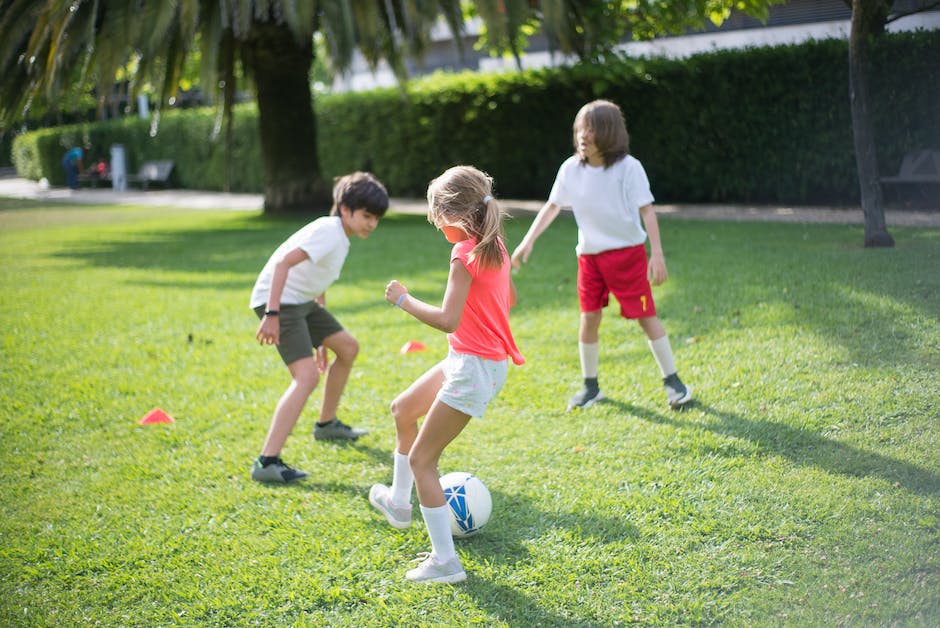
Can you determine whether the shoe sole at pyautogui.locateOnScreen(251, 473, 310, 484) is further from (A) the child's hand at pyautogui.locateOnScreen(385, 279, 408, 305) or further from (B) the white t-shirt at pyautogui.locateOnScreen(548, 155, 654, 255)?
(B) the white t-shirt at pyautogui.locateOnScreen(548, 155, 654, 255)

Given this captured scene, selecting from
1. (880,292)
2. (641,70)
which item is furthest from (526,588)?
(641,70)

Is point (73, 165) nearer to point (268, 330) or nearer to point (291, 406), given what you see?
point (291, 406)

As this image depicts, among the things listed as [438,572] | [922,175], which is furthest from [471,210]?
[922,175]

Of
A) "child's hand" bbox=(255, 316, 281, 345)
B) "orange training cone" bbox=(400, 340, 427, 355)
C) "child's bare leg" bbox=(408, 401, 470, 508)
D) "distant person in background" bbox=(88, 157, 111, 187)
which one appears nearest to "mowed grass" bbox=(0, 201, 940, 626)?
"orange training cone" bbox=(400, 340, 427, 355)

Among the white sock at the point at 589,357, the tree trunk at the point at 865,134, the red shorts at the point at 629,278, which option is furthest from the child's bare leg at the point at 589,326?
the tree trunk at the point at 865,134

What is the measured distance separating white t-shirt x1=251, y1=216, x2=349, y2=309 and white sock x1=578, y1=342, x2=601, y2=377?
165 centimetres

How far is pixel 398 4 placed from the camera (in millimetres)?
16312

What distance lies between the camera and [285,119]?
17.8m

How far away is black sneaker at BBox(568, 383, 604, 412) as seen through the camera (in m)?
5.59

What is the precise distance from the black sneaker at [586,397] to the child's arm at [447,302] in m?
2.29

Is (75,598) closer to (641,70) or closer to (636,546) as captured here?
(636,546)

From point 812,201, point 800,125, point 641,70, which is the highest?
point 641,70

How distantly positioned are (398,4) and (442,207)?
1385cm

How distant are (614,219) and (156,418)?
314cm
